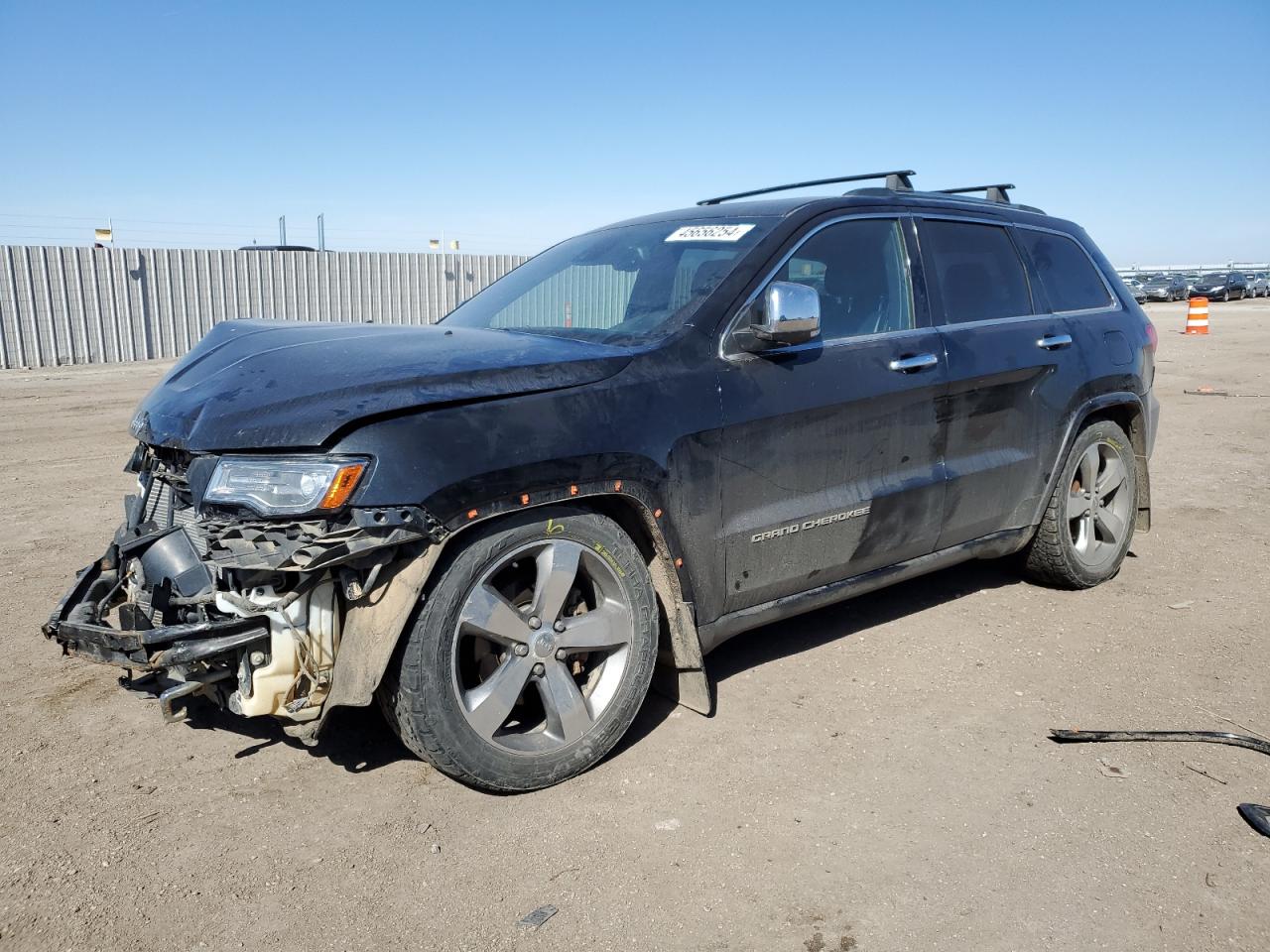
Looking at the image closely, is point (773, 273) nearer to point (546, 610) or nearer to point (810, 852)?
point (546, 610)

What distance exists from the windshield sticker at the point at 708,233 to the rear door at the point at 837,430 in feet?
0.78

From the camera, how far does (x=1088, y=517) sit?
5.09m

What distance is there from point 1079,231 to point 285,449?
4365mm

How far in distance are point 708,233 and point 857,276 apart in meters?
0.63

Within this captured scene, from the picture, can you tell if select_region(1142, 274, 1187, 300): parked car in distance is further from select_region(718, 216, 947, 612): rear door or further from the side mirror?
the side mirror

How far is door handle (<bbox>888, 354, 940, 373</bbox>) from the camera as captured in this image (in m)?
3.97

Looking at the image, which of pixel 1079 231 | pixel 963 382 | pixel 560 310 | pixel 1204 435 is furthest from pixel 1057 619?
pixel 1204 435

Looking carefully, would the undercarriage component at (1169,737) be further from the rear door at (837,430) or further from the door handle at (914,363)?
the door handle at (914,363)

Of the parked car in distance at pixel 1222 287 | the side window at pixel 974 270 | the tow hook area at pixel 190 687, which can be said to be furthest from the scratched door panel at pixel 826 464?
the parked car in distance at pixel 1222 287

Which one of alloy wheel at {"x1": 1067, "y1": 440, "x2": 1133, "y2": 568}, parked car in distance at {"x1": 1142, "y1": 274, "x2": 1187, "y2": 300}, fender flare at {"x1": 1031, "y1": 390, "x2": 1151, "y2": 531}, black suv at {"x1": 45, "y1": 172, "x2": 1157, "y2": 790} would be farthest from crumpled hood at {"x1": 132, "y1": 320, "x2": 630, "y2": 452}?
parked car in distance at {"x1": 1142, "y1": 274, "x2": 1187, "y2": 300}

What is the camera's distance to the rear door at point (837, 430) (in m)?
3.53

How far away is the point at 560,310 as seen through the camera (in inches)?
161

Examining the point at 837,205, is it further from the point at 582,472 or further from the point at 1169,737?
the point at 1169,737

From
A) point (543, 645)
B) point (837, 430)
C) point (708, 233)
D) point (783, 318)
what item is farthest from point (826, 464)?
point (543, 645)
